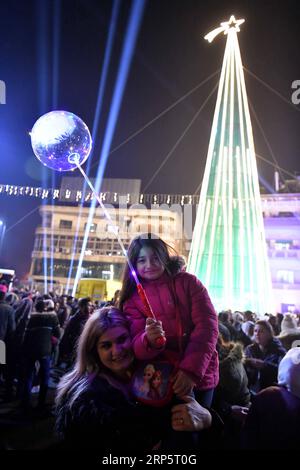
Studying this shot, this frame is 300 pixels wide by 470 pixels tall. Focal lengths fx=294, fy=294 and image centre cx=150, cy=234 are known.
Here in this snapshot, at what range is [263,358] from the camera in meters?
4.96

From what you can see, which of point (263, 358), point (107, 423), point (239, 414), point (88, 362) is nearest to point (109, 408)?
point (107, 423)

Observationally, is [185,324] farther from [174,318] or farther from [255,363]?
[255,363]

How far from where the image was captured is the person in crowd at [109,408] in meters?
1.91

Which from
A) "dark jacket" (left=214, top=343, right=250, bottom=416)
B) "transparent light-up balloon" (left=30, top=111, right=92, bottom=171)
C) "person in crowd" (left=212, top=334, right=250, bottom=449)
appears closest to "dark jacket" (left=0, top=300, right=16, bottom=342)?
"transparent light-up balloon" (left=30, top=111, right=92, bottom=171)

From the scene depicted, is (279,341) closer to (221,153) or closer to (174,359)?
(174,359)

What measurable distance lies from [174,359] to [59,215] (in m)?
52.0

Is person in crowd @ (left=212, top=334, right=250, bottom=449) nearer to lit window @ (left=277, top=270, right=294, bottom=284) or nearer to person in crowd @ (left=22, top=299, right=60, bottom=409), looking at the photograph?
person in crowd @ (left=22, top=299, right=60, bottom=409)

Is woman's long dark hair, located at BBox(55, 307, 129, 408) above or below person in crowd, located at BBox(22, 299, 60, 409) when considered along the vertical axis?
above

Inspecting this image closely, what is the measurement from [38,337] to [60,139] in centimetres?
500

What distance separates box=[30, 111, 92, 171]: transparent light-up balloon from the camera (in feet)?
11.0

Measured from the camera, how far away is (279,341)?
5.04m

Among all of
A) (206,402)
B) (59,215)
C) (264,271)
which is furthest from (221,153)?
(59,215)

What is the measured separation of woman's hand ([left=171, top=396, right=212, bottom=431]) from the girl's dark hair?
99 cm

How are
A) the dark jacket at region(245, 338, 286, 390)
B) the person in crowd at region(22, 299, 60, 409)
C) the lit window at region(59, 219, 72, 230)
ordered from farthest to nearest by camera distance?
the lit window at region(59, 219, 72, 230) → the person in crowd at region(22, 299, 60, 409) → the dark jacket at region(245, 338, 286, 390)
